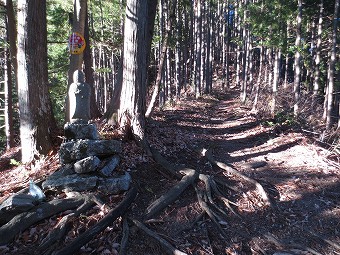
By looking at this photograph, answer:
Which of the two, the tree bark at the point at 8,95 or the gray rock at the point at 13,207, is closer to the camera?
the gray rock at the point at 13,207

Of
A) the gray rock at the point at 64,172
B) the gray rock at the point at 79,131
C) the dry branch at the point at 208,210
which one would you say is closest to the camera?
the dry branch at the point at 208,210

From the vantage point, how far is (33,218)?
413 cm

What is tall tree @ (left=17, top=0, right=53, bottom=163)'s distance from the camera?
6.29m

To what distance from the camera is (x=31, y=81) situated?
251 inches

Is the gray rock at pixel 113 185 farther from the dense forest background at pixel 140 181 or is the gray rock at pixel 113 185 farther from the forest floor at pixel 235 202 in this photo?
the forest floor at pixel 235 202

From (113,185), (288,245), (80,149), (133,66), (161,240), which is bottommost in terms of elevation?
(288,245)

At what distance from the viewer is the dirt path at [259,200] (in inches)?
171

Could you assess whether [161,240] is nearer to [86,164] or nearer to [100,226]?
[100,226]

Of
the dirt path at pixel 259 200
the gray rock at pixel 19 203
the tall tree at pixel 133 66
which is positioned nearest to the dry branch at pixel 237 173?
the dirt path at pixel 259 200

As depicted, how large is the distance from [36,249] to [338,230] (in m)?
4.64

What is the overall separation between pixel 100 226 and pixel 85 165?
4.07 ft

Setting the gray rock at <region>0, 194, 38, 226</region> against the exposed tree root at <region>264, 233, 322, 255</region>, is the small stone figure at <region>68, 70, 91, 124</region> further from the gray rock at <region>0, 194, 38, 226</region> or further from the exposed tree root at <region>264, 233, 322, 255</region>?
the exposed tree root at <region>264, 233, 322, 255</region>

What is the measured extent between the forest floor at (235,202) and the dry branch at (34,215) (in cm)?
10

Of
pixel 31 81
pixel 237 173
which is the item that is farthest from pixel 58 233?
pixel 237 173
